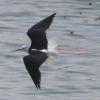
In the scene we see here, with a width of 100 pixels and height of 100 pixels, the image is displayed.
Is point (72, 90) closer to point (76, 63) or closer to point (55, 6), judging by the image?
point (76, 63)

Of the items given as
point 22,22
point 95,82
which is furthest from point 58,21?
point 95,82

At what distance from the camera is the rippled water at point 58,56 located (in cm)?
1535

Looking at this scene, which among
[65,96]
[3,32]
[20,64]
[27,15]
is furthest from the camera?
[27,15]

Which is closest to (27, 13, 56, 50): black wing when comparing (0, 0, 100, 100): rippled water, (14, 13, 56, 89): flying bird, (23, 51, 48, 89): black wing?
(14, 13, 56, 89): flying bird

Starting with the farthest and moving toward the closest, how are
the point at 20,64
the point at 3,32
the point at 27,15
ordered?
the point at 27,15 → the point at 3,32 → the point at 20,64

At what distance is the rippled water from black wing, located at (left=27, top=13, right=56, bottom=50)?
5.24ft

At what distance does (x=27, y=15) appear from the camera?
21.4m

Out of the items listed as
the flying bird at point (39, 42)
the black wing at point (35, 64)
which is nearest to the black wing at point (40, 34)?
the flying bird at point (39, 42)

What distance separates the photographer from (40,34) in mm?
13406

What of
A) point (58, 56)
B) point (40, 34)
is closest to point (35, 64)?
point (40, 34)

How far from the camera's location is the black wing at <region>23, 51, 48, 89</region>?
41.5 ft

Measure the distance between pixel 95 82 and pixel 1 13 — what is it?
6.43 meters

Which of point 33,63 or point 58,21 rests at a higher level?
point 33,63

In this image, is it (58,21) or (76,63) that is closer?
(76,63)
